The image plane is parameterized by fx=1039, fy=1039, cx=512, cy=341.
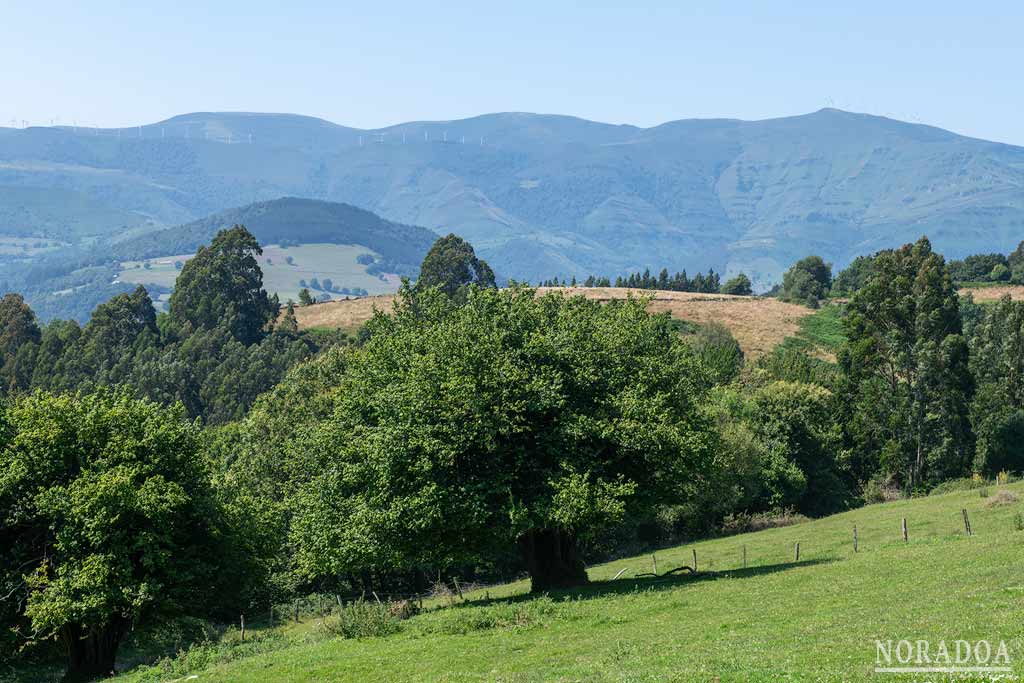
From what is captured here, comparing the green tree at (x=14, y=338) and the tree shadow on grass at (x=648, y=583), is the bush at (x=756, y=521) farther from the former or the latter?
the green tree at (x=14, y=338)

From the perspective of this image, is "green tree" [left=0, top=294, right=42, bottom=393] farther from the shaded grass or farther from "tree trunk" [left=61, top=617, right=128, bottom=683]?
the shaded grass

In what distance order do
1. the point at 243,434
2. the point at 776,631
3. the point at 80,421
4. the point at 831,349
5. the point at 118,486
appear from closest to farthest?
the point at 776,631
the point at 118,486
the point at 80,421
the point at 243,434
the point at 831,349

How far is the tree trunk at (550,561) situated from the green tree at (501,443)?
0.07m

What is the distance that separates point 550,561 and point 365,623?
493 inches

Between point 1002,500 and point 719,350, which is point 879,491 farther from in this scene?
point 1002,500

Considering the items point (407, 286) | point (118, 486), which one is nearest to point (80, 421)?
point (118, 486)

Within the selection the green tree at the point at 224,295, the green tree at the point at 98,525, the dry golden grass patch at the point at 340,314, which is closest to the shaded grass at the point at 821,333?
Answer: the dry golden grass patch at the point at 340,314

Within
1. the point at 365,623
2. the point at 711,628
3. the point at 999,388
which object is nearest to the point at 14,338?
the point at 999,388

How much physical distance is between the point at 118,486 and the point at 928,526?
46.8 metres

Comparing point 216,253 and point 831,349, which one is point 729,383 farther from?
point 216,253

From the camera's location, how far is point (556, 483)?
1831 inches

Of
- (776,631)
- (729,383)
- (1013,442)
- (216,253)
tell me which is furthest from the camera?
(216,253)

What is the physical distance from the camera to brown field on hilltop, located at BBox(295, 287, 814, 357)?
169125mm

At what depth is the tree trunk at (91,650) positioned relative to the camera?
47531 mm
